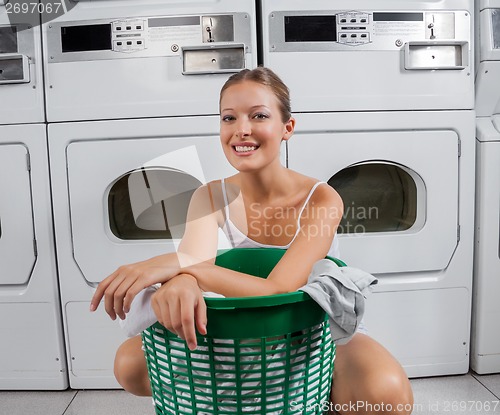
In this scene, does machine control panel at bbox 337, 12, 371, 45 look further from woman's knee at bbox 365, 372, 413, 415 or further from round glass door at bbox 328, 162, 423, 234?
woman's knee at bbox 365, 372, 413, 415

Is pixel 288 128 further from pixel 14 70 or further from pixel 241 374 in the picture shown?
pixel 14 70

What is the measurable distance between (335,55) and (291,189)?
54cm

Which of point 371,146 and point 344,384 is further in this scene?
point 371,146

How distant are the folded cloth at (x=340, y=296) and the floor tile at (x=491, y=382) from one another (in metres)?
1.07

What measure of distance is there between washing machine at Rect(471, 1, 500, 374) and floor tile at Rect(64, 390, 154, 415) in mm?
1145

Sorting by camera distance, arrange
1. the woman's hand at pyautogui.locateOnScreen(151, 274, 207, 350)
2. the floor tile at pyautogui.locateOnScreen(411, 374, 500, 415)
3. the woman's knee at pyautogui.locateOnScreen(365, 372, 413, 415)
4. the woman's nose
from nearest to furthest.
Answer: the woman's hand at pyautogui.locateOnScreen(151, 274, 207, 350) < the woman's knee at pyautogui.locateOnScreen(365, 372, 413, 415) < the woman's nose < the floor tile at pyautogui.locateOnScreen(411, 374, 500, 415)

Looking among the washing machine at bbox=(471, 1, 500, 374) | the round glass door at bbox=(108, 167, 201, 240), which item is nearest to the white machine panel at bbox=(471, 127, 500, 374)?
the washing machine at bbox=(471, 1, 500, 374)

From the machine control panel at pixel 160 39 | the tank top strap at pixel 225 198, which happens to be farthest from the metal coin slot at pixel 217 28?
the tank top strap at pixel 225 198

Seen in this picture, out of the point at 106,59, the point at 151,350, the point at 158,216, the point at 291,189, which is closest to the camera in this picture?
the point at 151,350

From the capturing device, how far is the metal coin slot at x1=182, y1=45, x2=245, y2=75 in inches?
56.9

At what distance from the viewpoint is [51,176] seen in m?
1.48

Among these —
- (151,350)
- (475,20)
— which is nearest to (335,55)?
(475,20)

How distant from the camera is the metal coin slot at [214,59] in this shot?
1.44 metres

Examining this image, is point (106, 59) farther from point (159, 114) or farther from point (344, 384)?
point (344, 384)
